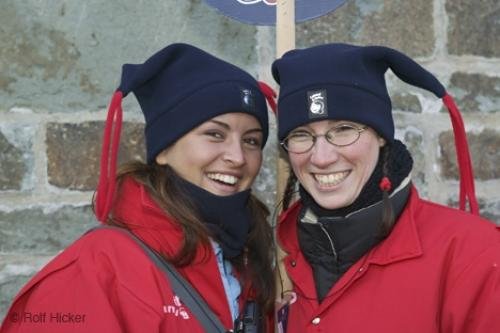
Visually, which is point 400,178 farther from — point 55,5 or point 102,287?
point 55,5

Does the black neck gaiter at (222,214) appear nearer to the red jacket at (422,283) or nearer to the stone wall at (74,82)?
the red jacket at (422,283)

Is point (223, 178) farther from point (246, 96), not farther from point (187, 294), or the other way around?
point (187, 294)

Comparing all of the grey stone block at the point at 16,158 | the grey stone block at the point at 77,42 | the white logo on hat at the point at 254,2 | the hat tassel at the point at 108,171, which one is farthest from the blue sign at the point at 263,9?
the grey stone block at the point at 16,158

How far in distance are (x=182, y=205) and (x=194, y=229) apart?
8 cm

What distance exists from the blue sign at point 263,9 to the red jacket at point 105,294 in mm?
780

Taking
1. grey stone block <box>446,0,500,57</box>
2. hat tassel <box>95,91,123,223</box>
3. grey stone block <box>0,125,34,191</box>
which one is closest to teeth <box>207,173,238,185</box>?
hat tassel <box>95,91,123,223</box>

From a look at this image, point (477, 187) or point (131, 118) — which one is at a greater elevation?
point (131, 118)

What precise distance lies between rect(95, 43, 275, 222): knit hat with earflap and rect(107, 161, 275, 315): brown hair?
0.20 ft

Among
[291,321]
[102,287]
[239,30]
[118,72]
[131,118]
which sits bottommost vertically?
[291,321]

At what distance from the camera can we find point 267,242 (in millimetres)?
2344

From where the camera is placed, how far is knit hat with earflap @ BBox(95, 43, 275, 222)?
2041mm

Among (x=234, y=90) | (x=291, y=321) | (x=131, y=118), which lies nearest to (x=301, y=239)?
(x=291, y=321)

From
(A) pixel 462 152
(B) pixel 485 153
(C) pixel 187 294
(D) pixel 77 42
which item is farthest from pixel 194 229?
(B) pixel 485 153

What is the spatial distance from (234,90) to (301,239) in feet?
1.51
